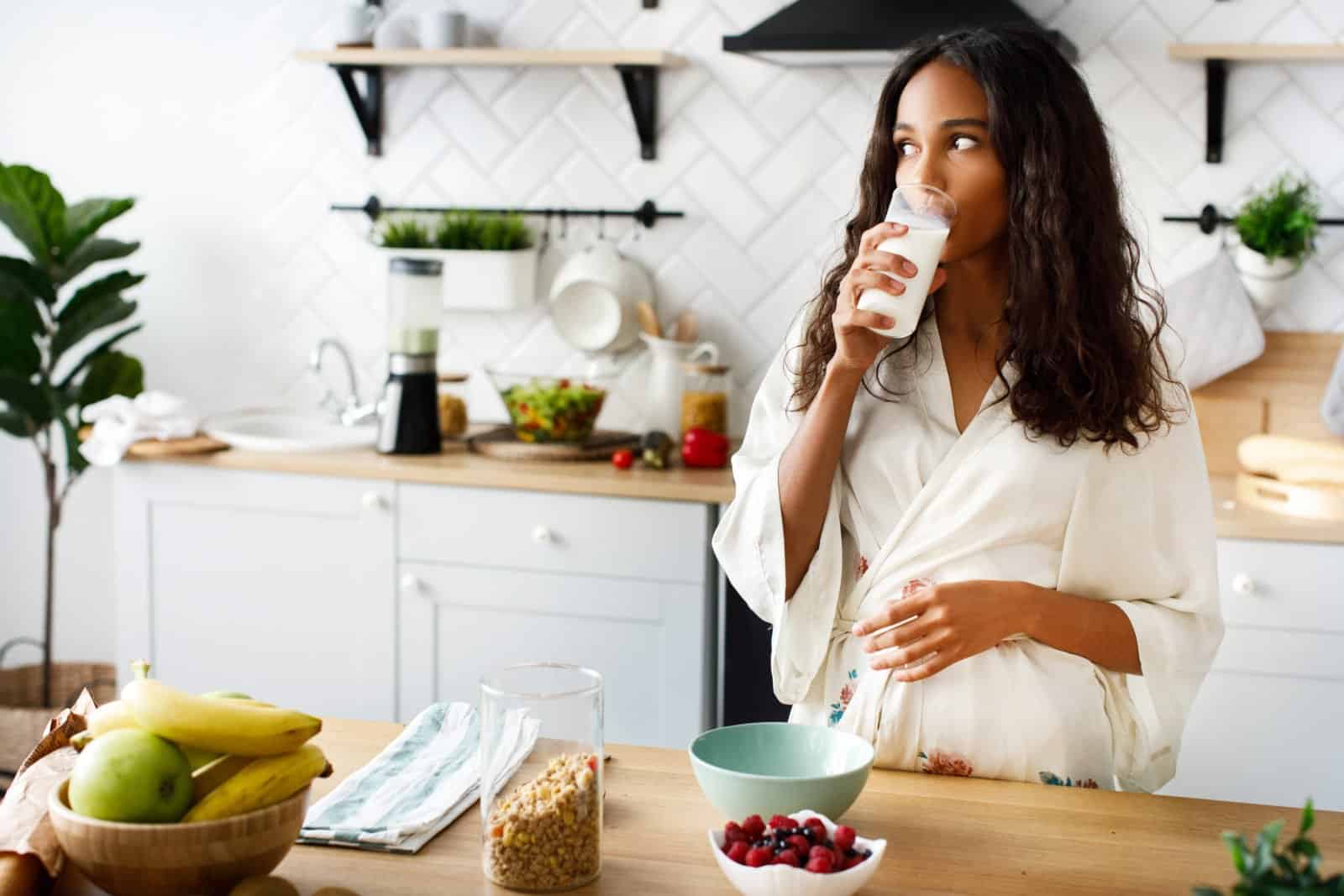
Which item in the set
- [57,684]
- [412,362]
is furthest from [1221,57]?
[57,684]

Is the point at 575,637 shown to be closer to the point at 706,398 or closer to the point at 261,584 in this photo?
the point at 706,398

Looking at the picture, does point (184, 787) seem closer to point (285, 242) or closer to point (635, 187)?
point (635, 187)

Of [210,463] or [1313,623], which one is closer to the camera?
[1313,623]

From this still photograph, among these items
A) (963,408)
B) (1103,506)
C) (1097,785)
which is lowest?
(1097,785)

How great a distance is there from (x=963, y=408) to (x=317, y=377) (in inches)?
86.8

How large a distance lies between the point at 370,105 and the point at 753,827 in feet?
8.63

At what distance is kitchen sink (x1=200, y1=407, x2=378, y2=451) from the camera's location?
318cm

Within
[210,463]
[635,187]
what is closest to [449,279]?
[635,187]

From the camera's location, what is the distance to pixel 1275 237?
2.85 metres

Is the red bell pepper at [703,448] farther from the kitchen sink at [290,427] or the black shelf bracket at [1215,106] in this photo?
the black shelf bracket at [1215,106]

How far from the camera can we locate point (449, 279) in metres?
3.27

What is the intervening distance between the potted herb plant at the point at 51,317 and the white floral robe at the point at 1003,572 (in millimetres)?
2049

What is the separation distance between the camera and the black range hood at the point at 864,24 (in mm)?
2639

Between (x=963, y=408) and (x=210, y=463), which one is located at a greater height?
(x=963, y=408)
